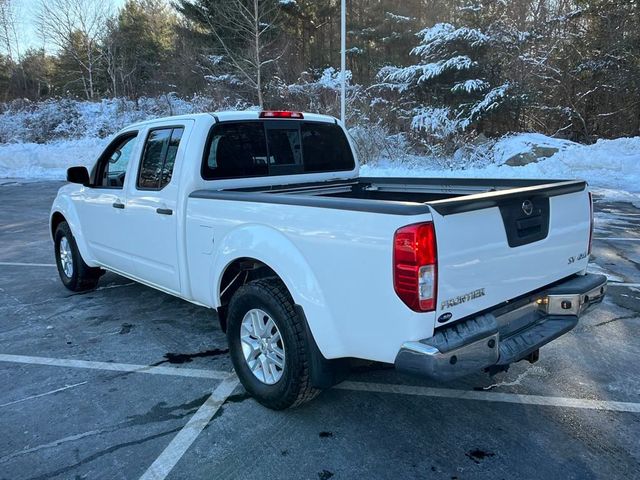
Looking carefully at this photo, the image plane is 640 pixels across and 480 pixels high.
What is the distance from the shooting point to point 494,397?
3441 millimetres

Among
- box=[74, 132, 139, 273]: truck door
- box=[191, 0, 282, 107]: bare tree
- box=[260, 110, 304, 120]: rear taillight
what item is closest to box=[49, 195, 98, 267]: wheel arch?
box=[74, 132, 139, 273]: truck door

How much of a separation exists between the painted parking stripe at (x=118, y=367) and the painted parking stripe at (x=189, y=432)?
0.63 ft

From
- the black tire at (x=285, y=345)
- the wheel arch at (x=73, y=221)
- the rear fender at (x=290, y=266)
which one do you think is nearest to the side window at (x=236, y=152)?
the rear fender at (x=290, y=266)

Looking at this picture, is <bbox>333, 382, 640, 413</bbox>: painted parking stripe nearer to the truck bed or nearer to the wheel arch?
the truck bed

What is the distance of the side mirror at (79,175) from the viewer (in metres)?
5.19

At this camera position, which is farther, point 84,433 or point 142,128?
point 142,128

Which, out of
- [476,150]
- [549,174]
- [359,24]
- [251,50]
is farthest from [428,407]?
[359,24]

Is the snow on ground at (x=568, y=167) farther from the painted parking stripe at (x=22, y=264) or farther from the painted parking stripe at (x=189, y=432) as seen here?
the painted parking stripe at (x=189, y=432)

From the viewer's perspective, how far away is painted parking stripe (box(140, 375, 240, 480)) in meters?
2.74

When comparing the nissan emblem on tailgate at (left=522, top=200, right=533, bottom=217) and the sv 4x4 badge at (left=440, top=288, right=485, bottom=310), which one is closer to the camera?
the sv 4x4 badge at (left=440, top=288, right=485, bottom=310)

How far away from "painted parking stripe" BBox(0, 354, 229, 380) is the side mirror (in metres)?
1.90

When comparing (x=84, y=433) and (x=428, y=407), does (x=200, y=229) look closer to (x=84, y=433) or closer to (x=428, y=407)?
(x=84, y=433)

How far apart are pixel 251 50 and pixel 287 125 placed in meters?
19.8

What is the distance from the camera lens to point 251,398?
3488 millimetres
